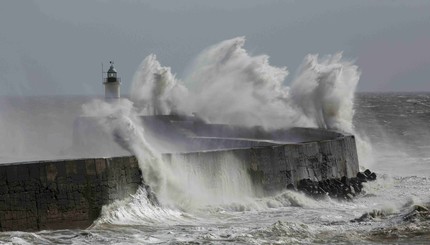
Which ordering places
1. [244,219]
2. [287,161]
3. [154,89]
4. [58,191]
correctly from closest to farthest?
[58,191]
[244,219]
[287,161]
[154,89]

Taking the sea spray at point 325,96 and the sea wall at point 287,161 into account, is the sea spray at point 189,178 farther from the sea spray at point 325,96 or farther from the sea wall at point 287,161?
the sea spray at point 325,96

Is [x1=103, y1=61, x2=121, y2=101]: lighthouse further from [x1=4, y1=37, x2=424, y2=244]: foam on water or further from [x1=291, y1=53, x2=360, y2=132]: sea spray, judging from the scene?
[x1=291, y1=53, x2=360, y2=132]: sea spray

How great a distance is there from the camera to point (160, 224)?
10.8 metres

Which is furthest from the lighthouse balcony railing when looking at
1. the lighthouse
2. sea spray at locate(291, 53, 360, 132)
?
sea spray at locate(291, 53, 360, 132)

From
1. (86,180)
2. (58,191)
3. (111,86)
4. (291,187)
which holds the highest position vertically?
(111,86)

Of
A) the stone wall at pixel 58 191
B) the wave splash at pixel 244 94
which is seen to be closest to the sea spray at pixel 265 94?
the wave splash at pixel 244 94

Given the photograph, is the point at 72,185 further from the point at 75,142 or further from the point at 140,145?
the point at 75,142

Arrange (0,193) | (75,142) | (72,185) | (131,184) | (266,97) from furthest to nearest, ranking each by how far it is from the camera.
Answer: (266,97) < (75,142) < (131,184) < (72,185) < (0,193)

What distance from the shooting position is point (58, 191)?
407 inches

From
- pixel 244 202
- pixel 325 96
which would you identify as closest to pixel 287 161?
pixel 244 202

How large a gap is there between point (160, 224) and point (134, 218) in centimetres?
40

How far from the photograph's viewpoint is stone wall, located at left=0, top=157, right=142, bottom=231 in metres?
9.88

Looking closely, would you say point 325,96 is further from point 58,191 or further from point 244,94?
point 58,191

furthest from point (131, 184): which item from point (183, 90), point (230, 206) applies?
point (183, 90)
